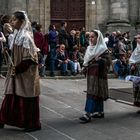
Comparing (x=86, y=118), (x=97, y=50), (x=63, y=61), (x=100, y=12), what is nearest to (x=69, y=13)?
(x=100, y=12)

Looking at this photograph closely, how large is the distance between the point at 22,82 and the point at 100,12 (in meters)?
17.5

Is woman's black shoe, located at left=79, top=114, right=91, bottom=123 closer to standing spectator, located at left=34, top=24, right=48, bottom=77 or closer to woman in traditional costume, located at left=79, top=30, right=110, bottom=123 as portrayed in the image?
woman in traditional costume, located at left=79, top=30, right=110, bottom=123

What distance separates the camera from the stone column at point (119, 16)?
24094 mm

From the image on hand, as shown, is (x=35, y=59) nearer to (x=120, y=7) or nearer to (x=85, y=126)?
(x=85, y=126)

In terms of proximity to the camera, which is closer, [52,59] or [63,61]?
[52,59]

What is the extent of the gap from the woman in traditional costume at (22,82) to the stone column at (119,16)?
1630 cm

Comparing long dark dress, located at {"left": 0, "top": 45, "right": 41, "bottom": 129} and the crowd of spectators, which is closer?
long dark dress, located at {"left": 0, "top": 45, "right": 41, "bottom": 129}

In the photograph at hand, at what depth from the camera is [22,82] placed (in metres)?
8.03

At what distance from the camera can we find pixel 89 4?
25.2 meters

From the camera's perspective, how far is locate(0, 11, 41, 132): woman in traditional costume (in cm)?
797

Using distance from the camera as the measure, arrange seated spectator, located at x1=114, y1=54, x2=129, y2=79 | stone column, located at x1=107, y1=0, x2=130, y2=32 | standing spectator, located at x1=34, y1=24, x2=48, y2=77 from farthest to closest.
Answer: stone column, located at x1=107, y1=0, x2=130, y2=32 → seated spectator, located at x1=114, y1=54, x2=129, y2=79 → standing spectator, located at x1=34, y1=24, x2=48, y2=77

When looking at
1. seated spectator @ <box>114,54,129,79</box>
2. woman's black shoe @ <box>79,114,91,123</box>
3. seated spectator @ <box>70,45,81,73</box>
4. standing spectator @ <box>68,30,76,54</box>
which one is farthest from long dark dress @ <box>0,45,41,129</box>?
seated spectator @ <box>114,54,129,79</box>

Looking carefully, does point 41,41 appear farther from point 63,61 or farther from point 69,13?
point 69,13

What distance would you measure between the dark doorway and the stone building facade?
31 centimetres
